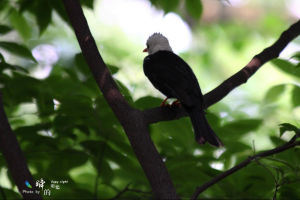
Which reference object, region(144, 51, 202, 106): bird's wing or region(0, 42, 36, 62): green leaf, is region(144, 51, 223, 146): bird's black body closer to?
region(144, 51, 202, 106): bird's wing

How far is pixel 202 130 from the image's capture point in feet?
9.76

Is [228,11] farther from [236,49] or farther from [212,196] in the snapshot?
[212,196]

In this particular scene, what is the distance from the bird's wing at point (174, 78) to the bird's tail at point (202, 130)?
0.09m

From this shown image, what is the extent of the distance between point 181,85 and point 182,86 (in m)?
0.02

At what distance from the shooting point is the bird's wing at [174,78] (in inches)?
133

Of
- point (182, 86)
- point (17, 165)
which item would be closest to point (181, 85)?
point (182, 86)

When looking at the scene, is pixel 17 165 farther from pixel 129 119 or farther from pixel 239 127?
pixel 239 127

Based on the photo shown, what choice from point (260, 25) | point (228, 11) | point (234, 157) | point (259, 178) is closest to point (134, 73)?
point (234, 157)

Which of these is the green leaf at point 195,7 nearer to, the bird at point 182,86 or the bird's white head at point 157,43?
the bird at point 182,86

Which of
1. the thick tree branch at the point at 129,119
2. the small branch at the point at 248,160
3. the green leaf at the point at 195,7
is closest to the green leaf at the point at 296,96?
the green leaf at the point at 195,7

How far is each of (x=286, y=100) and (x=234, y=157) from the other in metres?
1.33

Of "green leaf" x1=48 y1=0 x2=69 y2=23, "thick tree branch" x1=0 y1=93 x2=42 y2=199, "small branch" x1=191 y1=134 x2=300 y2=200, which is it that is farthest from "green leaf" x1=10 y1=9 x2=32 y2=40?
"small branch" x1=191 y1=134 x2=300 y2=200

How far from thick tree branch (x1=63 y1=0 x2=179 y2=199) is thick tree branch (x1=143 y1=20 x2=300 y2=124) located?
0.44 ft

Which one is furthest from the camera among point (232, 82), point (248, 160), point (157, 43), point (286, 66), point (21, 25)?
point (157, 43)
